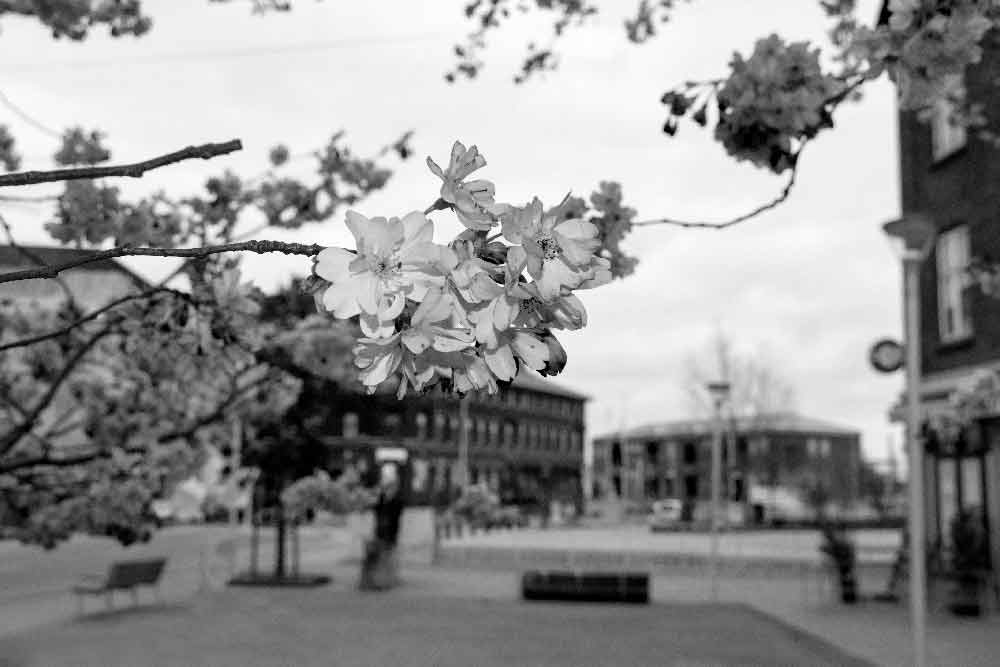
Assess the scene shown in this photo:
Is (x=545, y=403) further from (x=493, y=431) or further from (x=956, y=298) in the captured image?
(x=956, y=298)

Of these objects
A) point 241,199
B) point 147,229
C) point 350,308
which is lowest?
point 350,308

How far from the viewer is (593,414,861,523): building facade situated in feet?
184

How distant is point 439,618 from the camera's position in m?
14.3

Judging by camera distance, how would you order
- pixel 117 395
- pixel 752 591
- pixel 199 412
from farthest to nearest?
1. pixel 752 591
2. pixel 199 412
3. pixel 117 395

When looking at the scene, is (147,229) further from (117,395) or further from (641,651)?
(641,651)

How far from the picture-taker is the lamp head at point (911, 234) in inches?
365

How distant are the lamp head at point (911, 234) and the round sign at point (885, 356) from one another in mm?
1477

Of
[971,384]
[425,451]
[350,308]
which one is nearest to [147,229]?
[350,308]

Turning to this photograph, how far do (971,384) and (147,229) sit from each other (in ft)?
33.9

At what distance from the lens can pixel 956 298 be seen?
1734cm

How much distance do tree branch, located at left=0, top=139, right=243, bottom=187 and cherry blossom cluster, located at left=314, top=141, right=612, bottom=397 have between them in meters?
0.75

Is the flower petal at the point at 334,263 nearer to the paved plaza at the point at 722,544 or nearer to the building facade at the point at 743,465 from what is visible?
the paved plaza at the point at 722,544

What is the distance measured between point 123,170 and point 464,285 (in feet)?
3.35

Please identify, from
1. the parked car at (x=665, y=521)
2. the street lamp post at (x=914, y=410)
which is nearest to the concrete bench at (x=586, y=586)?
the street lamp post at (x=914, y=410)
